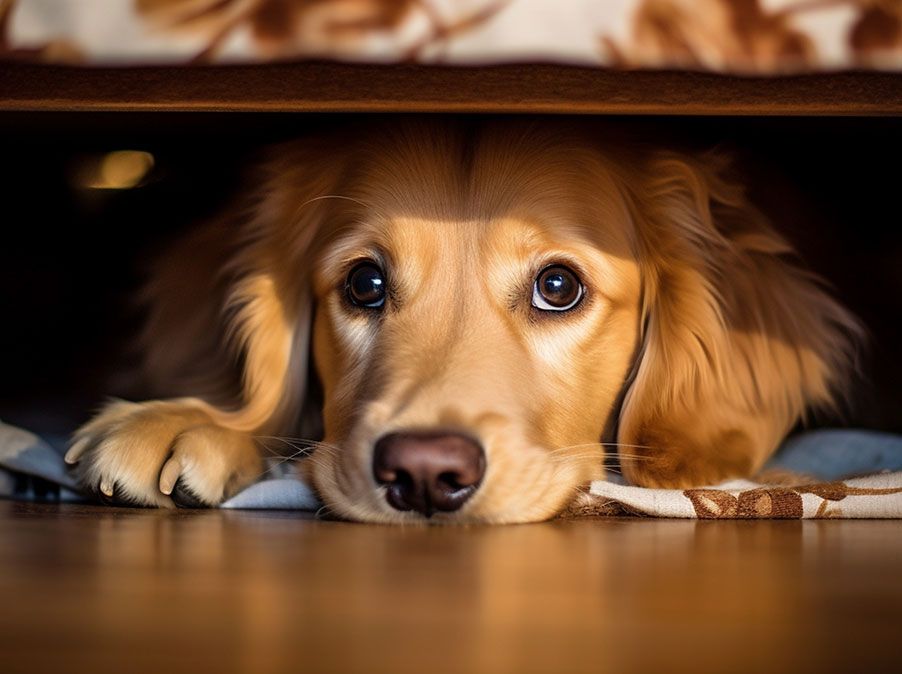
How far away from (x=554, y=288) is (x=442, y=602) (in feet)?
4.41

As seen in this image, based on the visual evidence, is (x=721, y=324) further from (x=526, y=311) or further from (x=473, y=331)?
(x=473, y=331)

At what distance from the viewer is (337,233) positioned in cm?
216

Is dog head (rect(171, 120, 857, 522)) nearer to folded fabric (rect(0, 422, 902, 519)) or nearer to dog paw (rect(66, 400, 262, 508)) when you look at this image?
folded fabric (rect(0, 422, 902, 519))

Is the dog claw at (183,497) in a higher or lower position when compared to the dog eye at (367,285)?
lower

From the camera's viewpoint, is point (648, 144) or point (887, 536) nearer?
point (887, 536)

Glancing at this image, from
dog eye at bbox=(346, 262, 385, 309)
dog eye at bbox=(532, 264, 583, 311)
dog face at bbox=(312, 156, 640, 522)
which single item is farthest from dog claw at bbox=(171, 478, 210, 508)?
dog eye at bbox=(532, 264, 583, 311)

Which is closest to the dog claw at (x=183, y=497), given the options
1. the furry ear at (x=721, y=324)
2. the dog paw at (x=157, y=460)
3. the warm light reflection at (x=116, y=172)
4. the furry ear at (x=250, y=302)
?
the dog paw at (x=157, y=460)

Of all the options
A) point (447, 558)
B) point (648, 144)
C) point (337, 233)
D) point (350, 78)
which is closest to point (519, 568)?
point (447, 558)

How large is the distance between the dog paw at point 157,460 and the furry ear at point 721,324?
898 mm

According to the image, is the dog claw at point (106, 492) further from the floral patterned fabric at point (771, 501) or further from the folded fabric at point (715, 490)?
the floral patterned fabric at point (771, 501)

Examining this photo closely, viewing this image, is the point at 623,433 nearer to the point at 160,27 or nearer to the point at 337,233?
the point at 337,233

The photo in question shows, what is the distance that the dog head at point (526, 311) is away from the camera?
178 centimetres

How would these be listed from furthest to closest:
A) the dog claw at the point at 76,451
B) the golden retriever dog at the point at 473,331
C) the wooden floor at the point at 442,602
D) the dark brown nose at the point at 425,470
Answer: the dog claw at the point at 76,451 → the golden retriever dog at the point at 473,331 → the dark brown nose at the point at 425,470 → the wooden floor at the point at 442,602

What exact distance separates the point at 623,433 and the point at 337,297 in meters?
0.74
